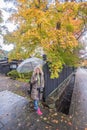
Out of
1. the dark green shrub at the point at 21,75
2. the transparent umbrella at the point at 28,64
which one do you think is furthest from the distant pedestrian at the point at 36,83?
the dark green shrub at the point at 21,75

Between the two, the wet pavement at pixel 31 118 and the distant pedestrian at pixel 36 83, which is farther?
the distant pedestrian at pixel 36 83

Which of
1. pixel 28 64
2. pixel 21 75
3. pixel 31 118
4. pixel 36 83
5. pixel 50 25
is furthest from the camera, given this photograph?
pixel 21 75

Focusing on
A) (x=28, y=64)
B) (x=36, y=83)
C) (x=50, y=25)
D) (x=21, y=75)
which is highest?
(x=50, y=25)

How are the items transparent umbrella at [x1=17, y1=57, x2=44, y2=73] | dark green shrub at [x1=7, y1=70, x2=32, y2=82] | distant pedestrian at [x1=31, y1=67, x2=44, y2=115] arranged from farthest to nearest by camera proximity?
dark green shrub at [x1=7, y1=70, x2=32, y2=82] < transparent umbrella at [x1=17, y1=57, x2=44, y2=73] < distant pedestrian at [x1=31, y1=67, x2=44, y2=115]

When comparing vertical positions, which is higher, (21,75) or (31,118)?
(21,75)

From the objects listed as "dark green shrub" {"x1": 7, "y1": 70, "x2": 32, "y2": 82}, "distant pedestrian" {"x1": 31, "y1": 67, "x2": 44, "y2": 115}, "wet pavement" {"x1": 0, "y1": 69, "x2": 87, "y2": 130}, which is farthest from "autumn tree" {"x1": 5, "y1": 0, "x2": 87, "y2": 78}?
"dark green shrub" {"x1": 7, "y1": 70, "x2": 32, "y2": 82}

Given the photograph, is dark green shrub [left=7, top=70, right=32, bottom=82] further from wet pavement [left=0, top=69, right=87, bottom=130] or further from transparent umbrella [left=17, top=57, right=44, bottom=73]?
wet pavement [left=0, top=69, right=87, bottom=130]

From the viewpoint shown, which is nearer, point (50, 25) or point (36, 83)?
point (36, 83)

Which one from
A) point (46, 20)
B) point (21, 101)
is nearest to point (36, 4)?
point (46, 20)

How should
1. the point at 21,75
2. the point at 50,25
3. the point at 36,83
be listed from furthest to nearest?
the point at 21,75
the point at 50,25
the point at 36,83

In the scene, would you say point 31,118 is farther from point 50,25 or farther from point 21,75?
point 21,75

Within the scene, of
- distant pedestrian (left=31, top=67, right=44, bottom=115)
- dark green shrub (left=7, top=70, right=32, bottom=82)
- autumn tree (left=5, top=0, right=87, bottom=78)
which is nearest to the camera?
distant pedestrian (left=31, top=67, right=44, bottom=115)

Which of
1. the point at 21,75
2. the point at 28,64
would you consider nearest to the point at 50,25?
the point at 28,64

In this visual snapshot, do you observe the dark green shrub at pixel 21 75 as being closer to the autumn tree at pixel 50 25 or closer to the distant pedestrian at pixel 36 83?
the autumn tree at pixel 50 25
